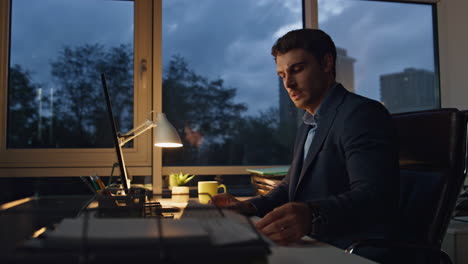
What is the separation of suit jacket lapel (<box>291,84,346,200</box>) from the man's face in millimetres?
88

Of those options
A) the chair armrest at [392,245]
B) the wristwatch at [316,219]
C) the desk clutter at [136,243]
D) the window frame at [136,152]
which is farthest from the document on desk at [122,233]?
the window frame at [136,152]

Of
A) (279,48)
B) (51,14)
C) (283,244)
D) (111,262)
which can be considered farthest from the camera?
(51,14)

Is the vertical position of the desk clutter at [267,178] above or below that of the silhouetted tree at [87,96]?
below

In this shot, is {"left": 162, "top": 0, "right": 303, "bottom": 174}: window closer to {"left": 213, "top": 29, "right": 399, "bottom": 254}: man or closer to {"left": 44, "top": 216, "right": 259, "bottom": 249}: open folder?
{"left": 213, "top": 29, "right": 399, "bottom": 254}: man

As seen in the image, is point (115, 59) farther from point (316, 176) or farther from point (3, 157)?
point (316, 176)

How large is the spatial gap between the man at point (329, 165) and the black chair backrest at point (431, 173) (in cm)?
12

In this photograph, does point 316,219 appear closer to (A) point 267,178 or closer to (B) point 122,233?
(B) point 122,233

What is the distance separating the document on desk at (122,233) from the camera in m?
0.42

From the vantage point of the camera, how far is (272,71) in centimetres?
256

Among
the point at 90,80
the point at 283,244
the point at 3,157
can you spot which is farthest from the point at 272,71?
the point at 283,244

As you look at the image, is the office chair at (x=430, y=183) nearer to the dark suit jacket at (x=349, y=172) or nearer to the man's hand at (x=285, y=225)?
the dark suit jacket at (x=349, y=172)

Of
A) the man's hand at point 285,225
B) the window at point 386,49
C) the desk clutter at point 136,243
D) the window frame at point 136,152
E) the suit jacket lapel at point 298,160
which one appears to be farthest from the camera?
the window at point 386,49

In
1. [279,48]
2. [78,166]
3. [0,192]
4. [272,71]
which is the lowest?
[0,192]

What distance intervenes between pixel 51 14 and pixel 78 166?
0.94m
